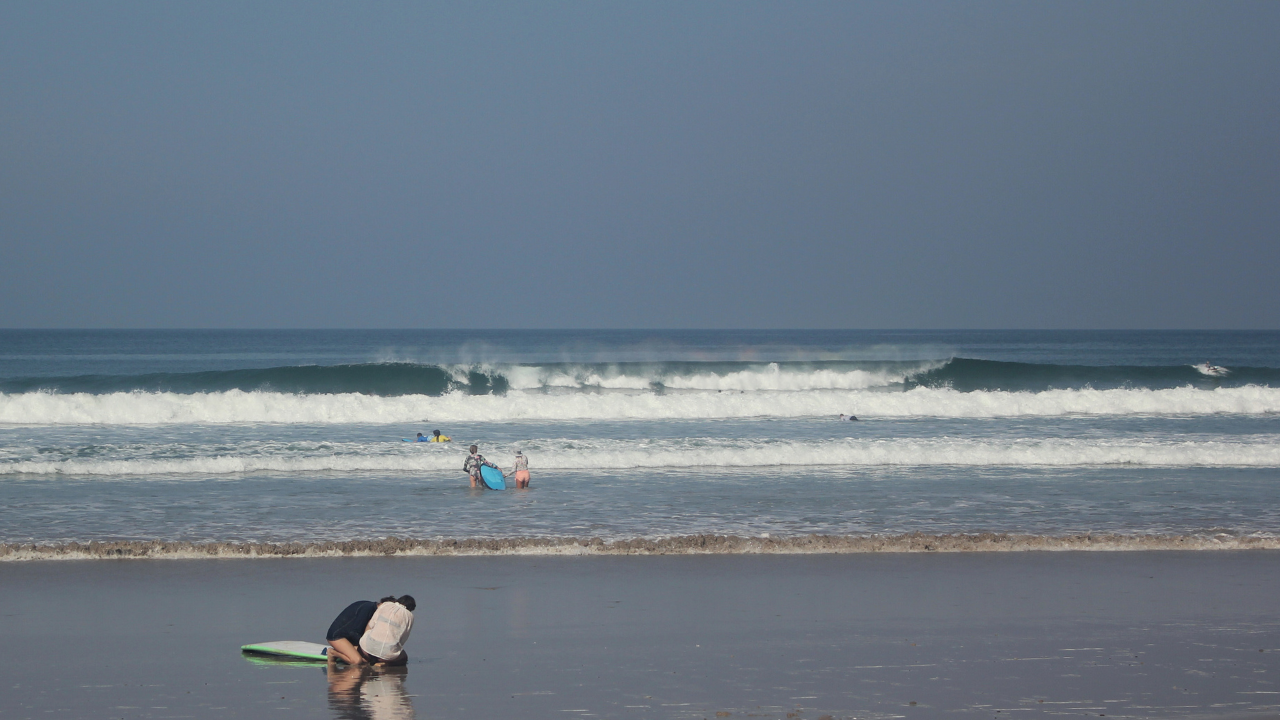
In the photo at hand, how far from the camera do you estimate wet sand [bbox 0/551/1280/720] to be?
18.7 feet

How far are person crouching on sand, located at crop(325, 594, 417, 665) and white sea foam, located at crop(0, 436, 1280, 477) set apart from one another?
399 inches

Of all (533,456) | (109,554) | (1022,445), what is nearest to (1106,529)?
(1022,445)

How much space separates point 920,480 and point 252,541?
10.1 metres

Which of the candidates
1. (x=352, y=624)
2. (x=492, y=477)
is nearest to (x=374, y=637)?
(x=352, y=624)

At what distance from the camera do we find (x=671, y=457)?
57.4ft

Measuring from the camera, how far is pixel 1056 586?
8.74 metres

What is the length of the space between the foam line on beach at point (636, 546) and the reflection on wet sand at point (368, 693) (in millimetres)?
3786

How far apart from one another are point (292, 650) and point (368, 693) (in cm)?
99

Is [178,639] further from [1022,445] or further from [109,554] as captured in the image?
[1022,445]

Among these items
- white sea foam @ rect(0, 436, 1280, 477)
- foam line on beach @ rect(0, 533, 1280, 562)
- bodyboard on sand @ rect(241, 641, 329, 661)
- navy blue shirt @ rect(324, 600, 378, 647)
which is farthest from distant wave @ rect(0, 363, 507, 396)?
navy blue shirt @ rect(324, 600, 378, 647)

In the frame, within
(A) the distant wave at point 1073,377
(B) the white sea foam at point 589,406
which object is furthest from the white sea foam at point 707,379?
(B) the white sea foam at point 589,406

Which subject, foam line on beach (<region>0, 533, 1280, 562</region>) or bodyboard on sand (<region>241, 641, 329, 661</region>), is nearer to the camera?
bodyboard on sand (<region>241, 641, 329, 661</region>)

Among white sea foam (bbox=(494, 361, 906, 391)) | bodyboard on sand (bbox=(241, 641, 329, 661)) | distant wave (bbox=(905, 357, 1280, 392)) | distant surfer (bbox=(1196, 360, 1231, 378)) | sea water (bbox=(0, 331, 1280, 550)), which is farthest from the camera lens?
distant surfer (bbox=(1196, 360, 1231, 378))

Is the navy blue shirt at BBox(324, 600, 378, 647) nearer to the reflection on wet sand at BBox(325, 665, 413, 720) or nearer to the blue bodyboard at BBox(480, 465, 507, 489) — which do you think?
the reflection on wet sand at BBox(325, 665, 413, 720)
